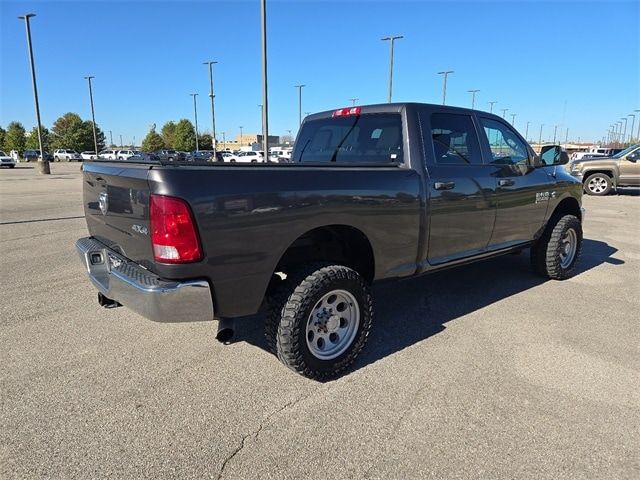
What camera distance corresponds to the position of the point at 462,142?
4199mm

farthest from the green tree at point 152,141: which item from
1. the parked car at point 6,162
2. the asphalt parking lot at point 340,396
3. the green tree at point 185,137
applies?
the asphalt parking lot at point 340,396

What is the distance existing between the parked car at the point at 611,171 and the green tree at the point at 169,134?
89457 millimetres

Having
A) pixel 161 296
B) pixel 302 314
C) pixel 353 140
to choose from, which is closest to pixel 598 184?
pixel 353 140

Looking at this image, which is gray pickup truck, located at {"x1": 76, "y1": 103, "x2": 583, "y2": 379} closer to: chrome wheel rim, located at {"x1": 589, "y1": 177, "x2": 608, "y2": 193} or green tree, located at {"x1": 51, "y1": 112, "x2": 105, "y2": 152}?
chrome wheel rim, located at {"x1": 589, "y1": 177, "x2": 608, "y2": 193}

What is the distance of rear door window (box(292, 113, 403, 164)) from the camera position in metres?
3.88

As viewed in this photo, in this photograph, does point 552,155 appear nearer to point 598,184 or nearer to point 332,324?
point 332,324

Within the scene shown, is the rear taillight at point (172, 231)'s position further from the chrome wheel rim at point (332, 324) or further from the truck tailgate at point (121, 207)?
the chrome wheel rim at point (332, 324)

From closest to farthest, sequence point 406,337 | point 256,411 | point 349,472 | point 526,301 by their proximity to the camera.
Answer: point 349,472, point 256,411, point 406,337, point 526,301

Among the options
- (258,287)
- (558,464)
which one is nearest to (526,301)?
(558,464)

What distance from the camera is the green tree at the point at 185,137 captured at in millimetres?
91125

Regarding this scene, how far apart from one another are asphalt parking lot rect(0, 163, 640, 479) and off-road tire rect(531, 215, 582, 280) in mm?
632

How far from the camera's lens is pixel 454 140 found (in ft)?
13.5

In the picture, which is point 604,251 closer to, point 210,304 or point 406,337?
point 406,337

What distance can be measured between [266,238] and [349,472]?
1.33 m
